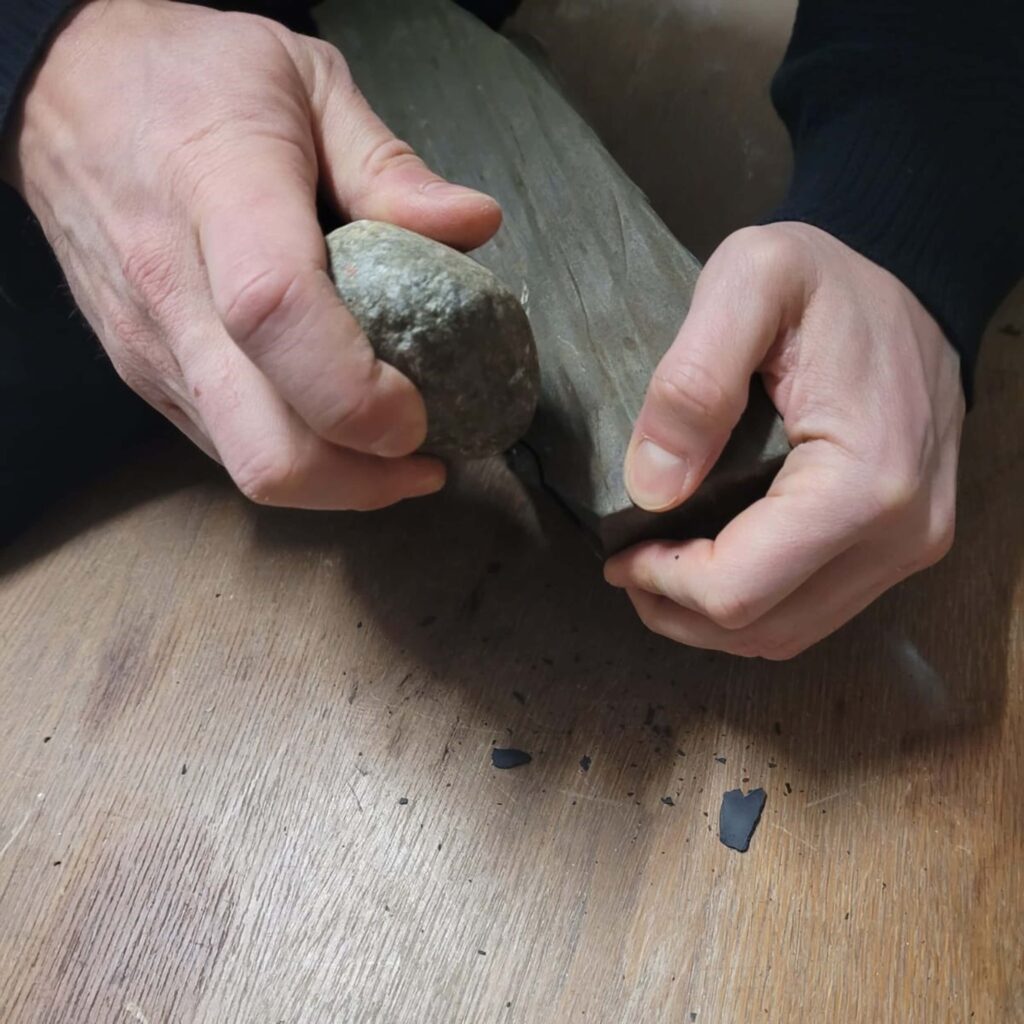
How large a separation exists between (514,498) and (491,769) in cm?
30

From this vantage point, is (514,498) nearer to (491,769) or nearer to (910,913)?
(491,769)

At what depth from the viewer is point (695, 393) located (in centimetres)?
71

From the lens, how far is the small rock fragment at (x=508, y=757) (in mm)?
886

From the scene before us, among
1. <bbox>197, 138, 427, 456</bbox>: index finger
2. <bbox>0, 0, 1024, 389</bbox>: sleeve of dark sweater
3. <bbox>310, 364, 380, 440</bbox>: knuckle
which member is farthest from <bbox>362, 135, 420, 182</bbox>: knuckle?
<bbox>0, 0, 1024, 389</bbox>: sleeve of dark sweater

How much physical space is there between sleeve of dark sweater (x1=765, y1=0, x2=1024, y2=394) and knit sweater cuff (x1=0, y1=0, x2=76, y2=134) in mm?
679

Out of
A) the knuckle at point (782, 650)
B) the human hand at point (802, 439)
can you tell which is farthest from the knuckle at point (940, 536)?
the knuckle at point (782, 650)

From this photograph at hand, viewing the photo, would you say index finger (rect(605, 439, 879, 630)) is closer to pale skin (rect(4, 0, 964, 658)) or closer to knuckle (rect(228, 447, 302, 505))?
pale skin (rect(4, 0, 964, 658))

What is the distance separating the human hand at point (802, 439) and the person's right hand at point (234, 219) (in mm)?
199

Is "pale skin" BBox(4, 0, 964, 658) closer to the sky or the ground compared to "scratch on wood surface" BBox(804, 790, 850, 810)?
closer to the sky

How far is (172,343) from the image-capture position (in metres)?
0.76

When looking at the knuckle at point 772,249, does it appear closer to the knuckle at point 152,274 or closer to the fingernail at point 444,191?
the fingernail at point 444,191

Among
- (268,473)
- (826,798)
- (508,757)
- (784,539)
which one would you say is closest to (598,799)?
(508,757)

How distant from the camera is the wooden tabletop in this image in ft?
2.66

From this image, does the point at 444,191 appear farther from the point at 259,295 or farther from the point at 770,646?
the point at 770,646
